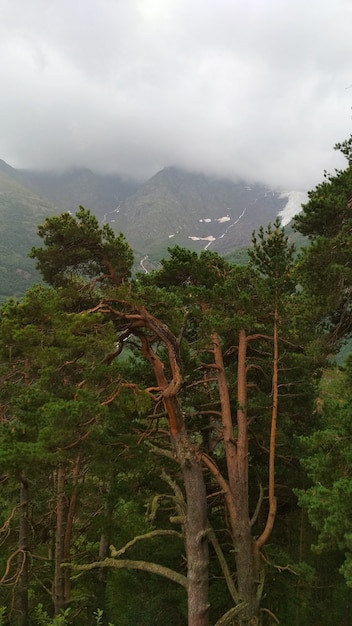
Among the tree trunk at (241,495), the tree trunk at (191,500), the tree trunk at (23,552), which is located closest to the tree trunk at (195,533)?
the tree trunk at (191,500)

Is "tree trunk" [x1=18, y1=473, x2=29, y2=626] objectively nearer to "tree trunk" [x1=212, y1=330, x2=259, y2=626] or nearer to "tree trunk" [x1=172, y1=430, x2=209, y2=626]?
"tree trunk" [x1=172, y1=430, x2=209, y2=626]

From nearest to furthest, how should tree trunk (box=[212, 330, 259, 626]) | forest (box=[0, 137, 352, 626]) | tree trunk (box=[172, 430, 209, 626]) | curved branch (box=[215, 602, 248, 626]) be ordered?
forest (box=[0, 137, 352, 626]) < curved branch (box=[215, 602, 248, 626]) < tree trunk (box=[172, 430, 209, 626]) < tree trunk (box=[212, 330, 259, 626])

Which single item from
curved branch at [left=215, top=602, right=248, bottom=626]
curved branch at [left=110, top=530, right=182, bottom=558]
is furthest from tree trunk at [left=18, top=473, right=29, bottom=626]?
curved branch at [left=215, top=602, right=248, bottom=626]

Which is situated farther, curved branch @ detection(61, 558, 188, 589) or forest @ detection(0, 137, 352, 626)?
curved branch @ detection(61, 558, 188, 589)

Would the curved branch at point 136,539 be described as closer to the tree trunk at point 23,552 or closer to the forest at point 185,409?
the forest at point 185,409

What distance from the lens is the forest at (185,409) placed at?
9422 millimetres

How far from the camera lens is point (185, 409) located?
48.0 feet

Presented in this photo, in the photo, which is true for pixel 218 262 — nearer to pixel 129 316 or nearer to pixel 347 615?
pixel 129 316

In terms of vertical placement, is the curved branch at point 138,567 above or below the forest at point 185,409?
below

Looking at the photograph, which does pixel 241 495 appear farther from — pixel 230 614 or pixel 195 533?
pixel 230 614

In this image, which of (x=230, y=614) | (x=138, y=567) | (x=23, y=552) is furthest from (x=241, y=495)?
(x=23, y=552)

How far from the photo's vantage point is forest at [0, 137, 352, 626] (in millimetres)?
9422

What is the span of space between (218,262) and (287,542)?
12.1 metres

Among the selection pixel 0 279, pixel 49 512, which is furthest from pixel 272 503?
pixel 0 279
